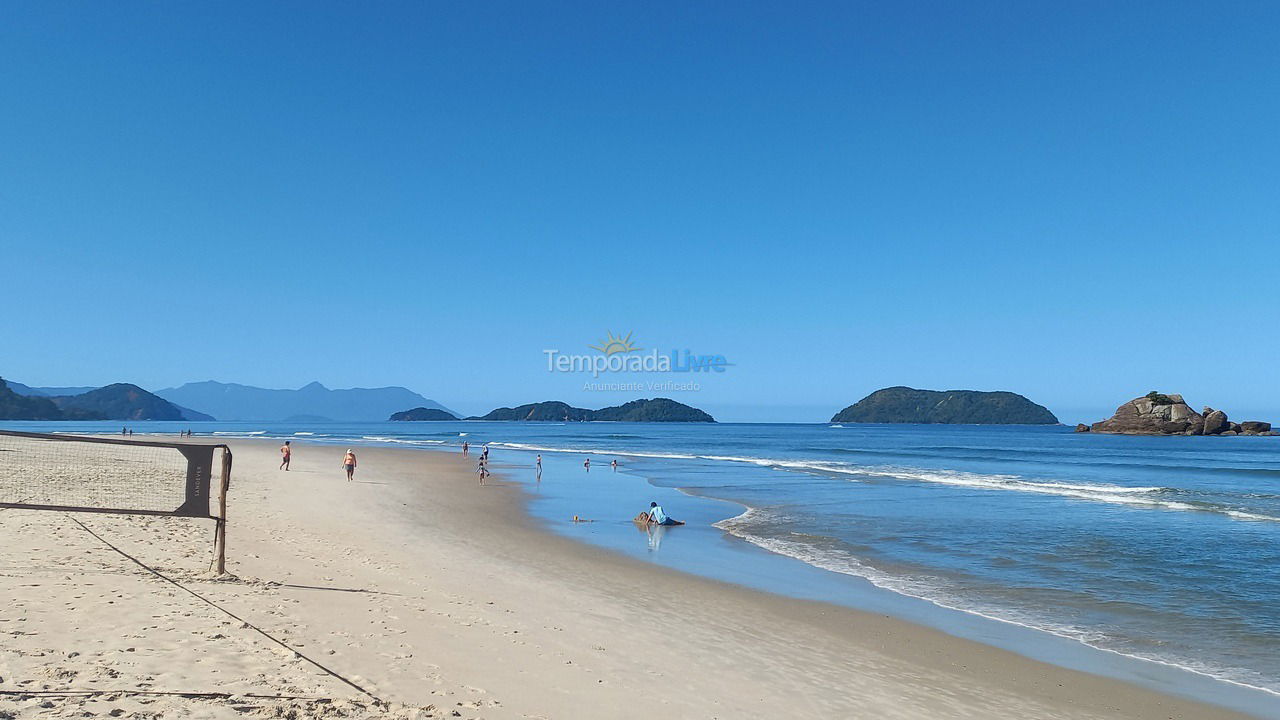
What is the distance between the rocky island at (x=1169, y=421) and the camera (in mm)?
114188

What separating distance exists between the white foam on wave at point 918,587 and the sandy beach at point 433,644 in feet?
4.57

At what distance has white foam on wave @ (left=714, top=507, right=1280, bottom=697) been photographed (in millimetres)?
8531

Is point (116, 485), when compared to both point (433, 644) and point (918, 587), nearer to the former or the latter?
point (433, 644)

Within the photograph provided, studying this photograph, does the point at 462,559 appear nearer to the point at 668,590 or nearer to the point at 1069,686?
the point at 668,590

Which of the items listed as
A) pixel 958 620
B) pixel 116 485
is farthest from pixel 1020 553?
pixel 116 485

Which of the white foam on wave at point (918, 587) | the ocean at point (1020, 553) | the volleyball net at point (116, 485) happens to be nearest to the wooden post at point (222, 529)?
the volleyball net at point (116, 485)

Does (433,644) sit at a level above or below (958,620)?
above

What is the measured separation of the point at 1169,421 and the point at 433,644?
13983cm

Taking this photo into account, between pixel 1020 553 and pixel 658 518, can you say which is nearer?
pixel 1020 553

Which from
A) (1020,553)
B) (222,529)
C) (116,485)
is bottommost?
(1020,553)

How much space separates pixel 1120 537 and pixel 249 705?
1992 centimetres

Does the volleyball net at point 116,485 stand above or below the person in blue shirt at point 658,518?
above

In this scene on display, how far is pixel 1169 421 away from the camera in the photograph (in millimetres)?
115062

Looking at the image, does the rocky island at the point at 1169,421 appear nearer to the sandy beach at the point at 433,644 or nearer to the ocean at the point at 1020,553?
the ocean at the point at 1020,553
